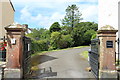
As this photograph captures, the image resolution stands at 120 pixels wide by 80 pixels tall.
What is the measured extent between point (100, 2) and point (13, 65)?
1066 centimetres

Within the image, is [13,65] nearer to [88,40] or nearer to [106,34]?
[106,34]

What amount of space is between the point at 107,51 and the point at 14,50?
3.88 meters

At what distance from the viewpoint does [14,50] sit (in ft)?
19.5

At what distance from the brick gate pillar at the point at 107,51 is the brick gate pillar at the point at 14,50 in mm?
3406

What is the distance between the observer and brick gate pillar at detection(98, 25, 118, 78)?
5.95 m

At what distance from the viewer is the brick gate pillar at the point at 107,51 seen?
→ 19.5 ft

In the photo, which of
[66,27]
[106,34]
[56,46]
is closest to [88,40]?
[66,27]

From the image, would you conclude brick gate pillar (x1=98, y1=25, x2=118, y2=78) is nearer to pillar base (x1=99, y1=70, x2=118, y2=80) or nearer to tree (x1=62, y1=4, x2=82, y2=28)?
pillar base (x1=99, y1=70, x2=118, y2=80)

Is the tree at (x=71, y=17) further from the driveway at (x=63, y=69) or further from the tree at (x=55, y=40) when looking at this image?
the driveway at (x=63, y=69)

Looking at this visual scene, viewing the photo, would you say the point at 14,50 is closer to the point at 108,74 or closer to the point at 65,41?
the point at 108,74

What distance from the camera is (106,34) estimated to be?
5.98 meters

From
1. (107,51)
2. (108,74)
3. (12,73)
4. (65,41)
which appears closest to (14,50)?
(12,73)

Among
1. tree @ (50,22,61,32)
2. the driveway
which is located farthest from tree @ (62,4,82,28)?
the driveway

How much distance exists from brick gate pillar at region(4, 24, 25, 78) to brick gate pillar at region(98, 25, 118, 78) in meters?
3.41
